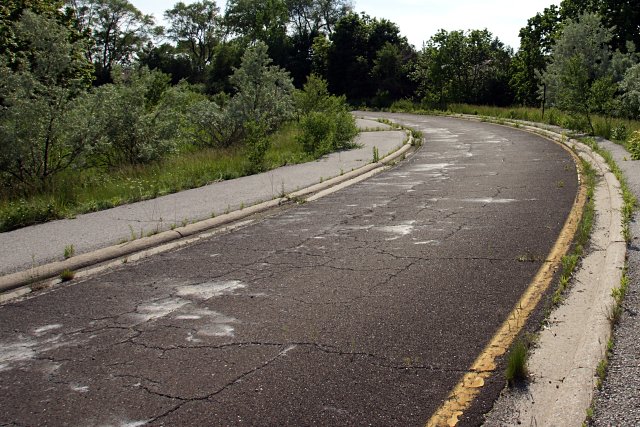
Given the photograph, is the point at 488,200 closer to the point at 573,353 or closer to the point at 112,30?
the point at 573,353

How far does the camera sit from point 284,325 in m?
4.79

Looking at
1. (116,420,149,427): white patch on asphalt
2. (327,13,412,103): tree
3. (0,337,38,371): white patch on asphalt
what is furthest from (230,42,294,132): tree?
(327,13,412,103): tree

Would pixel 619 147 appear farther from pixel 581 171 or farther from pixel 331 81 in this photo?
pixel 331 81

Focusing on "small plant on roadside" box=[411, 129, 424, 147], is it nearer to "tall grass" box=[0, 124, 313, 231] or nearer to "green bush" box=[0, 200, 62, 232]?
"tall grass" box=[0, 124, 313, 231]

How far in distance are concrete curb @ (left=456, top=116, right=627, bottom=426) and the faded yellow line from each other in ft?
0.62

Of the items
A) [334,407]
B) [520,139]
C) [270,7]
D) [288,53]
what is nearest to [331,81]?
[288,53]

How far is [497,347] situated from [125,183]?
9.27 m

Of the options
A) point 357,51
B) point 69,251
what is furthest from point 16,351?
point 357,51

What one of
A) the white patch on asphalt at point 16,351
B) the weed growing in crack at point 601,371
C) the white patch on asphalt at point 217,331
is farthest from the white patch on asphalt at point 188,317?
the weed growing in crack at point 601,371

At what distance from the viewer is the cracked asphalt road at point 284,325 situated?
3.59 m

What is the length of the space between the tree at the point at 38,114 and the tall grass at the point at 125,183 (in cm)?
47

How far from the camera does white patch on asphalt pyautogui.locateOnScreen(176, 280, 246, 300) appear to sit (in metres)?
5.65

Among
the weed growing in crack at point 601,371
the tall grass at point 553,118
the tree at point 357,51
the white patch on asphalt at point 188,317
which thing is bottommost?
the white patch on asphalt at point 188,317

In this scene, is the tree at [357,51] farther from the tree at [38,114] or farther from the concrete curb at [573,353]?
the concrete curb at [573,353]
